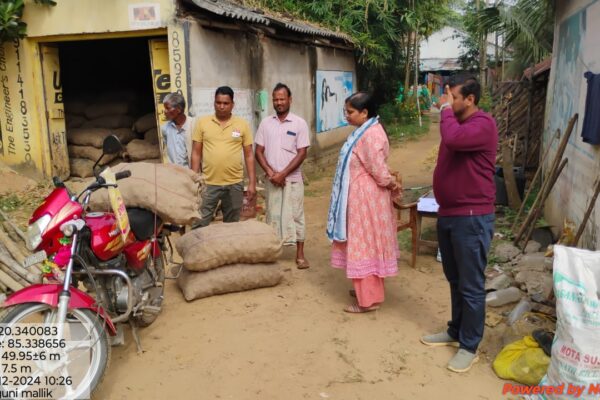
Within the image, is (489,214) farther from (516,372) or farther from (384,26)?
(384,26)

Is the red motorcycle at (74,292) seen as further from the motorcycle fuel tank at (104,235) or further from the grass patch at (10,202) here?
the grass patch at (10,202)

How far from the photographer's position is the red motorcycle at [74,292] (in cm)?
274

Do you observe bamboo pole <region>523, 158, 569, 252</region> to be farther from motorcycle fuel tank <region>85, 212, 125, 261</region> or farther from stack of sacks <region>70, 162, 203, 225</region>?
motorcycle fuel tank <region>85, 212, 125, 261</region>

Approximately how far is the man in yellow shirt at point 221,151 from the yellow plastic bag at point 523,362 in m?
2.70

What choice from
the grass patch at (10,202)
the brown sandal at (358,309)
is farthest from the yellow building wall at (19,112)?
the brown sandal at (358,309)

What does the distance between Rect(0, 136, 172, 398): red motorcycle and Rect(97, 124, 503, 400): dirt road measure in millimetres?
378

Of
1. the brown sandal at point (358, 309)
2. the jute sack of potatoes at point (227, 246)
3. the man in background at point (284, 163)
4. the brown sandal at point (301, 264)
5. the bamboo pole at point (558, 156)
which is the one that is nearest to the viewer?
the brown sandal at point (358, 309)

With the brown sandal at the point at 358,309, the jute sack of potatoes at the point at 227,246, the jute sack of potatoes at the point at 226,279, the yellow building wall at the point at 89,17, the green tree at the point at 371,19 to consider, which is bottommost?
the brown sandal at the point at 358,309

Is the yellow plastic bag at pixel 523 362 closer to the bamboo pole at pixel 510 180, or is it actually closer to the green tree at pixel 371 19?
the bamboo pole at pixel 510 180

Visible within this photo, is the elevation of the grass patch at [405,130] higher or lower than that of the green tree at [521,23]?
lower

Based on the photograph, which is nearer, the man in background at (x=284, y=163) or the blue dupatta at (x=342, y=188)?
the blue dupatta at (x=342, y=188)

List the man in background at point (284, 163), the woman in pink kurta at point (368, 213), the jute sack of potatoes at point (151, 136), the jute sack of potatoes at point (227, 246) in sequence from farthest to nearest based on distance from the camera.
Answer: the jute sack of potatoes at point (151, 136) → the man in background at point (284, 163) → the jute sack of potatoes at point (227, 246) → the woman in pink kurta at point (368, 213)

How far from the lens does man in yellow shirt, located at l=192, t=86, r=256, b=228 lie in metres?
4.87

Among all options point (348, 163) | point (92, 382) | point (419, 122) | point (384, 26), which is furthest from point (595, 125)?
point (419, 122)
